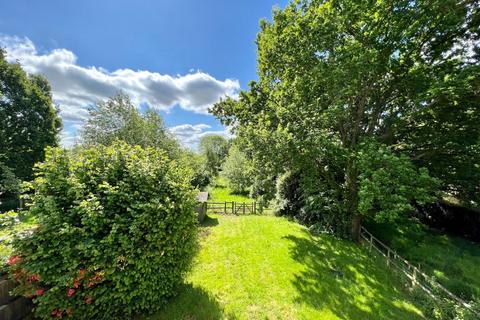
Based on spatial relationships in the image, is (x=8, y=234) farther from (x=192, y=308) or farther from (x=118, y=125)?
(x=118, y=125)

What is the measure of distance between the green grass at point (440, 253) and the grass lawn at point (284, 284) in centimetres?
226

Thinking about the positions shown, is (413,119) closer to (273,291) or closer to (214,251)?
(273,291)

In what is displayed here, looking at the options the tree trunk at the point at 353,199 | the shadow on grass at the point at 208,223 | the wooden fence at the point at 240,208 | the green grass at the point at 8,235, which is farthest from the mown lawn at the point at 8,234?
the wooden fence at the point at 240,208

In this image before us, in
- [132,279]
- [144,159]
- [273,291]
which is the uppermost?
[144,159]

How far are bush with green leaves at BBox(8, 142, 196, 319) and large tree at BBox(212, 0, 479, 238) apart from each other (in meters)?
6.15

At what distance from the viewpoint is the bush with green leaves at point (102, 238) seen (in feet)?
11.8

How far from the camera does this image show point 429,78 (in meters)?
8.09

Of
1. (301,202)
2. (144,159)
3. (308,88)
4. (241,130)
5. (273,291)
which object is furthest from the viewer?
(301,202)

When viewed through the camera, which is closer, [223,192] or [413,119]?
[413,119]

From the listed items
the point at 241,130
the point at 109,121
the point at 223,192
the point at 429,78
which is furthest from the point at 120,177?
the point at 223,192

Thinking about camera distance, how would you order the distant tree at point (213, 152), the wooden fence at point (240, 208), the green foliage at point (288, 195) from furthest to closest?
1. the distant tree at point (213, 152)
2. the wooden fence at point (240, 208)
3. the green foliage at point (288, 195)

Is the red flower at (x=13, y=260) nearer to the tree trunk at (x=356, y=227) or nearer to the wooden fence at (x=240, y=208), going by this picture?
the tree trunk at (x=356, y=227)

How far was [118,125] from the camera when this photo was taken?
18.4 m

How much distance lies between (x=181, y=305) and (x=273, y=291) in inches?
100
